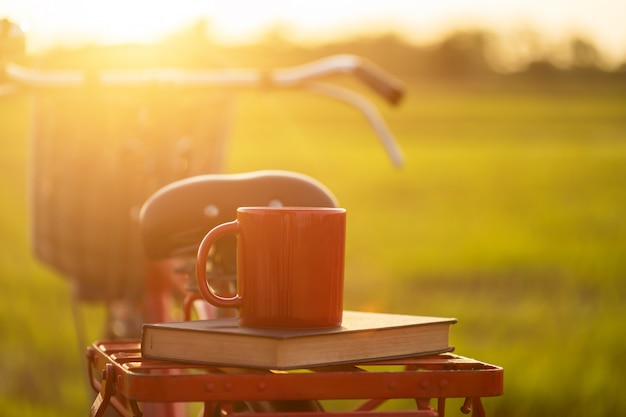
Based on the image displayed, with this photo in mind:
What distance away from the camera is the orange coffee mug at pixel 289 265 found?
1.56 m

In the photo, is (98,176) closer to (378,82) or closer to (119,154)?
(119,154)

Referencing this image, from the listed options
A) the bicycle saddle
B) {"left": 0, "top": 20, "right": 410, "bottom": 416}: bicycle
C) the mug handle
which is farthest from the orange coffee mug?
{"left": 0, "top": 20, "right": 410, "bottom": 416}: bicycle

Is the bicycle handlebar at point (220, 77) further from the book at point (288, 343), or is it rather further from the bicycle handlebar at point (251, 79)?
the book at point (288, 343)

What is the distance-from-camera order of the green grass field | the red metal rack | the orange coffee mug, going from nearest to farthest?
the red metal rack
the orange coffee mug
the green grass field

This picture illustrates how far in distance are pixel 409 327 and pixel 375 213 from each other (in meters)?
11.3

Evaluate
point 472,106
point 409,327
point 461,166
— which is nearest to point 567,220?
point 461,166

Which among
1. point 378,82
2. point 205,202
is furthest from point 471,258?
point 205,202

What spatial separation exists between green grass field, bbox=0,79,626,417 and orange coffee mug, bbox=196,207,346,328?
149 centimetres

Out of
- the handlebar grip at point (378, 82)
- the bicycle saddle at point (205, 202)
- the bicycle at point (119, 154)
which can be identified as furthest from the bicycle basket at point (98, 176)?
the bicycle saddle at point (205, 202)

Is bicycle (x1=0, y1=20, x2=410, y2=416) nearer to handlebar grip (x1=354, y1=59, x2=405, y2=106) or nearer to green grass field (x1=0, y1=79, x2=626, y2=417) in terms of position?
handlebar grip (x1=354, y1=59, x2=405, y2=106)

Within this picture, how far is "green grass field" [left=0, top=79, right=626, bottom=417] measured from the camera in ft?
16.5

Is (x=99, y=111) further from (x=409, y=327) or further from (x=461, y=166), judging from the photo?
(x=461, y=166)

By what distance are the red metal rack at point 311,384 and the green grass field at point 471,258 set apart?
5.05ft

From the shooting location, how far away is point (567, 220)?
11586 mm
